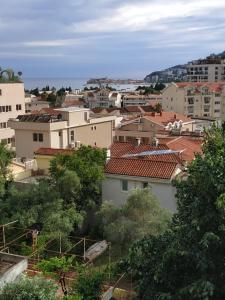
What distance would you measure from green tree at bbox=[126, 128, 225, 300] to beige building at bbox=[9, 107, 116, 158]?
23639mm

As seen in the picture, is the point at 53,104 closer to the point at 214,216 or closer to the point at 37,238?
the point at 37,238

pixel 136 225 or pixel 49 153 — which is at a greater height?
pixel 49 153

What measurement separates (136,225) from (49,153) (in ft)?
37.3

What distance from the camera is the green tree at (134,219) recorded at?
20.6 meters

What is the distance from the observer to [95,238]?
24.8 meters

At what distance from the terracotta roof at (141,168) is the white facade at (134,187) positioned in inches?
10.0

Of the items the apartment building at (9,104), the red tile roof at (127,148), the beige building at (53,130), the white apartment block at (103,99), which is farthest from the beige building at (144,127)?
the white apartment block at (103,99)

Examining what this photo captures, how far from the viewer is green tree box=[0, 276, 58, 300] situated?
499 inches

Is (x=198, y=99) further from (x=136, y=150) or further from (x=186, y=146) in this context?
(x=136, y=150)

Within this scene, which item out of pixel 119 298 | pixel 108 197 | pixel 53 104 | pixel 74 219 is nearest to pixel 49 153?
pixel 108 197

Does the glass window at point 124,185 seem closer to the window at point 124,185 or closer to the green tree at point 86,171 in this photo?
the window at point 124,185

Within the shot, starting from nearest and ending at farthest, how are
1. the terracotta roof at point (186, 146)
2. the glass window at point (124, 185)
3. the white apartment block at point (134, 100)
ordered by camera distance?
the glass window at point (124, 185), the terracotta roof at point (186, 146), the white apartment block at point (134, 100)

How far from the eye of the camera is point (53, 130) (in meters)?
37.2

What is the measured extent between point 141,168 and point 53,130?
13.4m
